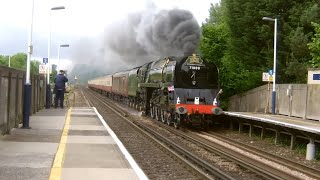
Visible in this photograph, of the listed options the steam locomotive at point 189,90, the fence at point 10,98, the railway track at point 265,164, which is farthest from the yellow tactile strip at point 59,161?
the steam locomotive at point 189,90

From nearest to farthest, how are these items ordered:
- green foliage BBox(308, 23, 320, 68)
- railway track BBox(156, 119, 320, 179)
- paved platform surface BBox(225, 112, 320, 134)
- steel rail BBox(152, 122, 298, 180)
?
steel rail BBox(152, 122, 298, 180), railway track BBox(156, 119, 320, 179), paved platform surface BBox(225, 112, 320, 134), green foliage BBox(308, 23, 320, 68)

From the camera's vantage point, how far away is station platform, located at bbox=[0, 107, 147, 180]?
799cm

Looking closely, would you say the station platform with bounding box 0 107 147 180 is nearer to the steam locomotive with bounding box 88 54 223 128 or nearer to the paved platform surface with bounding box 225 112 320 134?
the steam locomotive with bounding box 88 54 223 128

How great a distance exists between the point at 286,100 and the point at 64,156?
19694 millimetres

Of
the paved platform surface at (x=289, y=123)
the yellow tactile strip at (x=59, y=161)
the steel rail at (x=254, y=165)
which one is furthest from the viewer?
the paved platform surface at (x=289, y=123)

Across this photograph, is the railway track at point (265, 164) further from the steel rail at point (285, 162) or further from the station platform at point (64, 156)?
the station platform at point (64, 156)

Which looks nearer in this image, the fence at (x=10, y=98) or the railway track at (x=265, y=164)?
the railway track at (x=265, y=164)

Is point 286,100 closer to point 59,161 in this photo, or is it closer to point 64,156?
point 64,156

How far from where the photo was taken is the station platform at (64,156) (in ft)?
26.2

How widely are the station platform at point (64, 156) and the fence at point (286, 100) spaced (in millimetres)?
11963

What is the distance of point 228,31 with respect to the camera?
36.8 m

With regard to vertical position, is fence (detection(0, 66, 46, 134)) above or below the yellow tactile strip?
above

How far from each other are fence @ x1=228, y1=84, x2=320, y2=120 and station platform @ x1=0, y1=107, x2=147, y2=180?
39.2ft

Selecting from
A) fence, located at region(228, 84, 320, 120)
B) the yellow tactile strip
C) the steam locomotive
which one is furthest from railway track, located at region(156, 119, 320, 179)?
fence, located at region(228, 84, 320, 120)
